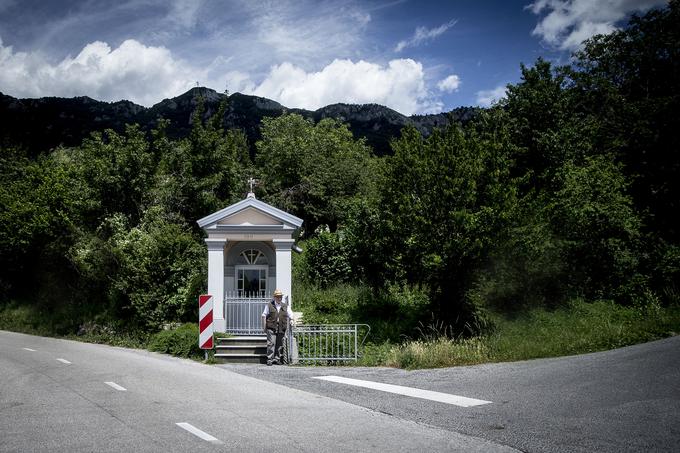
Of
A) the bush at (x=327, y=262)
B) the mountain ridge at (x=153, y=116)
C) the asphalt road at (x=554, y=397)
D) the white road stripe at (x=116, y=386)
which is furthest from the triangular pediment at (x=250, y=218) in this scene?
the mountain ridge at (x=153, y=116)

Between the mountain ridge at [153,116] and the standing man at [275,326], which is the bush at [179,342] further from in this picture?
the mountain ridge at [153,116]

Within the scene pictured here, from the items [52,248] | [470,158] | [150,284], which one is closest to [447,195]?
[470,158]

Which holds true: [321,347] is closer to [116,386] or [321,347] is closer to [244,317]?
[244,317]

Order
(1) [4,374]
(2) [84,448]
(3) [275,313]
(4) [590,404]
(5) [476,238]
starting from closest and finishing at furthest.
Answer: (2) [84,448], (4) [590,404], (1) [4,374], (3) [275,313], (5) [476,238]

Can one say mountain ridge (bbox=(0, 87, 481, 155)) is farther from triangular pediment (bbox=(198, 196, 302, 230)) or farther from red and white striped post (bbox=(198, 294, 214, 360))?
red and white striped post (bbox=(198, 294, 214, 360))

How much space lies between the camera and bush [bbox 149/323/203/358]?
1596 centimetres

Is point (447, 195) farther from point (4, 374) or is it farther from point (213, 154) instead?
point (213, 154)

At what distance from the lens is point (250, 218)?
18.2 metres

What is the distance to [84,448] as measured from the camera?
569 centimetres

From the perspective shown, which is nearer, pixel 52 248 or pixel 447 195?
pixel 447 195

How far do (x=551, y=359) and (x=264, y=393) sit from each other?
6768 millimetres

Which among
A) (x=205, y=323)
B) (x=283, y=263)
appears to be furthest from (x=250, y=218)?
(x=205, y=323)

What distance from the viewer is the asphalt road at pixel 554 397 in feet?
19.6

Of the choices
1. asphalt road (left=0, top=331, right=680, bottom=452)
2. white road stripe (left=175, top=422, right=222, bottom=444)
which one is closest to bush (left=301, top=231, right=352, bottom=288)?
asphalt road (left=0, top=331, right=680, bottom=452)
